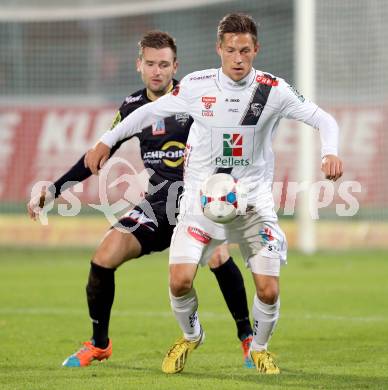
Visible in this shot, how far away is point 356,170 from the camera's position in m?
17.3

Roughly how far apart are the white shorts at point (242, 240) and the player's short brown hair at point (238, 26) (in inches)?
45.5

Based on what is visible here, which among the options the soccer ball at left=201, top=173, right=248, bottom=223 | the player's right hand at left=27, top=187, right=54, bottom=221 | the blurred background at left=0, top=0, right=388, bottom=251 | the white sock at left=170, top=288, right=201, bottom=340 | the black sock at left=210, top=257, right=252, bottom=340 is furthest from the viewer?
the blurred background at left=0, top=0, right=388, bottom=251

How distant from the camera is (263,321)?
22.0 feet

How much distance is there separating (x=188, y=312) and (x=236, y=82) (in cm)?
156

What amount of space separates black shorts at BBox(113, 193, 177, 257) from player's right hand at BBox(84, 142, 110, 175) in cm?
98

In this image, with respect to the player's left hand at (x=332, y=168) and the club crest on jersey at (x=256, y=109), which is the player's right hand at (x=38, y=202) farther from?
the player's left hand at (x=332, y=168)

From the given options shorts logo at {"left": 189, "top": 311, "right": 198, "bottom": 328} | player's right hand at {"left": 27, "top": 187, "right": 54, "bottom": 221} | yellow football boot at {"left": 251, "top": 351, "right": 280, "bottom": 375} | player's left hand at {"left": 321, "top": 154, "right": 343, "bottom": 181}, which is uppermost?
player's left hand at {"left": 321, "top": 154, "right": 343, "bottom": 181}

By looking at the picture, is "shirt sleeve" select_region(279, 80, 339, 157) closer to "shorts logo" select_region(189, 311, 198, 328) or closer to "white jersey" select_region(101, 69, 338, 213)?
"white jersey" select_region(101, 69, 338, 213)

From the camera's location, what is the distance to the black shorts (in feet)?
24.0

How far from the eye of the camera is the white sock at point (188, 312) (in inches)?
267

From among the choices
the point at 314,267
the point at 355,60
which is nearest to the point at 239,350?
the point at 314,267

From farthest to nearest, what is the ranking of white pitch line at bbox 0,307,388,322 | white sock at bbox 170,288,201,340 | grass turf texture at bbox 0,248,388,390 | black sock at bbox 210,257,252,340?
1. white pitch line at bbox 0,307,388,322
2. black sock at bbox 210,257,252,340
3. white sock at bbox 170,288,201,340
4. grass turf texture at bbox 0,248,388,390

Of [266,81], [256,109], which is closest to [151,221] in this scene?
[256,109]

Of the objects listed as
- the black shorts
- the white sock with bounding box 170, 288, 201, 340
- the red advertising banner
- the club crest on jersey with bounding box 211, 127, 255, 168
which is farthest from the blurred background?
the club crest on jersey with bounding box 211, 127, 255, 168
